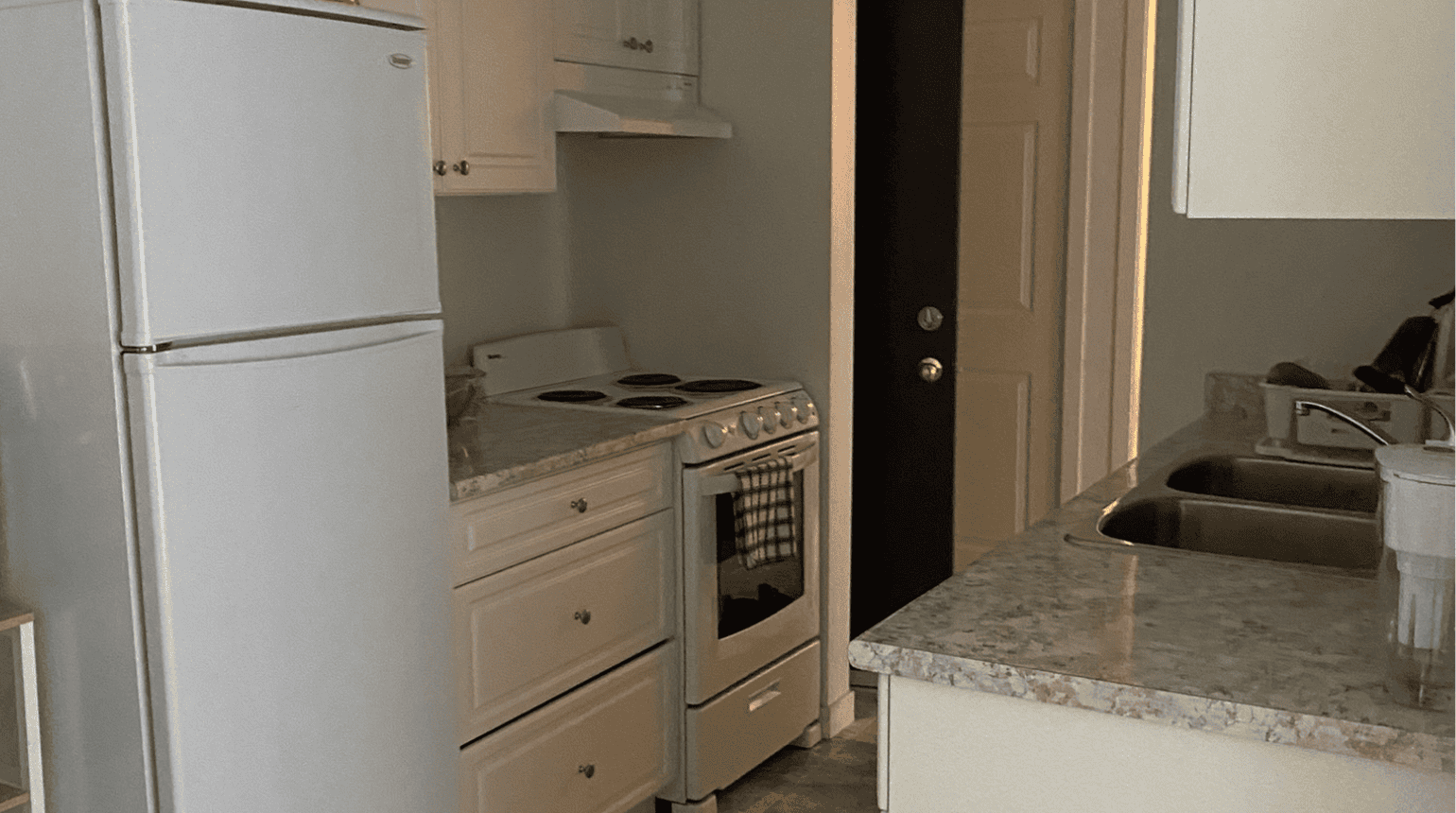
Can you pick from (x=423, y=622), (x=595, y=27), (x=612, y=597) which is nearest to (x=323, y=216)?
(x=423, y=622)

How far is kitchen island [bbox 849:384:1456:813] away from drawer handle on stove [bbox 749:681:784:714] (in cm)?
177

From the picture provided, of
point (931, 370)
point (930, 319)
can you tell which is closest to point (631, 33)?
point (930, 319)

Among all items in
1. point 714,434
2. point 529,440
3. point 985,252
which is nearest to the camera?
point 529,440

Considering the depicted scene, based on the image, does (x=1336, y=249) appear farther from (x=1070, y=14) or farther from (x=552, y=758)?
(x=552, y=758)

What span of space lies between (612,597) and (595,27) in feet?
4.68

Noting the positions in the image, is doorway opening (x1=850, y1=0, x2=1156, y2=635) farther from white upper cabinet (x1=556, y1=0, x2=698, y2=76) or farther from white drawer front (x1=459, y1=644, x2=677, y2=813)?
white drawer front (x1=459, y1=644, x2=677, y2=813)

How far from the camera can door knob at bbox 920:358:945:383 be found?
4059 millimetres

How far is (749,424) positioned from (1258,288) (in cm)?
145

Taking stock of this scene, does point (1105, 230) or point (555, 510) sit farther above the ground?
point (1105, 230)

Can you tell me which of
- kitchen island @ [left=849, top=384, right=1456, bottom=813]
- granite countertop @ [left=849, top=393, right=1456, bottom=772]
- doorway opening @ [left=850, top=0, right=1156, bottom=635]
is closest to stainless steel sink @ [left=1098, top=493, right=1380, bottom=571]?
granite countertop @ [left=849, top=393, right=1456, bottom=772]

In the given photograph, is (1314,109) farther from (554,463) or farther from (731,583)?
(731,583)

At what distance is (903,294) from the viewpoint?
4086mm

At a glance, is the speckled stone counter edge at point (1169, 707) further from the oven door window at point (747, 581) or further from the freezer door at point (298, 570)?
the oven door window at point (747, 581)

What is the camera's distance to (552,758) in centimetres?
274
